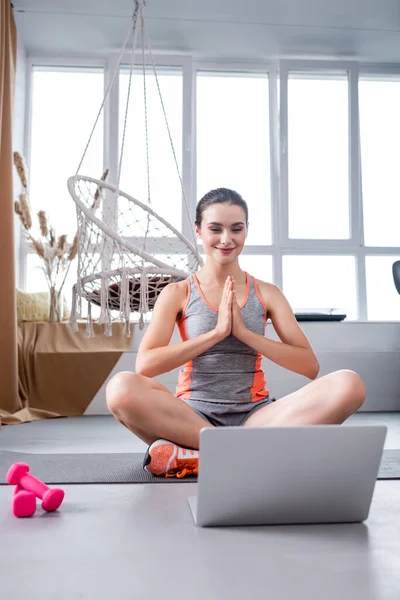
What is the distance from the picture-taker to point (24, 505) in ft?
4.14

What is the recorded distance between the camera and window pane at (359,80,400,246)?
444 cm

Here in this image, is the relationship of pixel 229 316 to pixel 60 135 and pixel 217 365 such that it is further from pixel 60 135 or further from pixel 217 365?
pixel 60 135

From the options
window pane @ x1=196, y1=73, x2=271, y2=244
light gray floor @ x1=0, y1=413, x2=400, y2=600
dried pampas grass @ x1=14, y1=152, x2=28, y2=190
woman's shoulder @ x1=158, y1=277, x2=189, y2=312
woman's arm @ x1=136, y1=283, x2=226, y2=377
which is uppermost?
window pane @ x1=196, y1=73, x2=271, y2=244

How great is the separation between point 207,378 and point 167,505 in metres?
0.47

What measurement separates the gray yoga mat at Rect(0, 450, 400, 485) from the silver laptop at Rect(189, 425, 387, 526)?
51cm

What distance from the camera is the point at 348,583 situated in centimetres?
88

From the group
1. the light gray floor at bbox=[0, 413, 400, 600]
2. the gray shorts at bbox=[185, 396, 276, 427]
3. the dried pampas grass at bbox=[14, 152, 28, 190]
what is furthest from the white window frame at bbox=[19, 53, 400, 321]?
the light gray floor at bbox=[0, 413, 400, 600]

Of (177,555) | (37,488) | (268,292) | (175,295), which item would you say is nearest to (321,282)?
(268,292)

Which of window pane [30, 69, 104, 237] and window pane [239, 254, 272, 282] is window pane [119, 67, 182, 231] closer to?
window pane [30, 69, 104, 237]

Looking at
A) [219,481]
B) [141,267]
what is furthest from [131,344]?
[219,481]

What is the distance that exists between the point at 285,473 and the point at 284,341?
72 centimetres

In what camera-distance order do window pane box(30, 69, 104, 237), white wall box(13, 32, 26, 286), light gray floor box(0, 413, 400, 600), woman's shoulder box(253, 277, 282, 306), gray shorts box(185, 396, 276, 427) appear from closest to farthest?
light gray floor box(0, 413, 400, 600) → gray shorts box(185, 396, 276, 427) → woman's shoulder box(253, 277, 282, 306) → white wall box(13, 32, 26, 286) → window pane box(30, 69, 104, 237)

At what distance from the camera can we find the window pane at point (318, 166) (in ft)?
14.4

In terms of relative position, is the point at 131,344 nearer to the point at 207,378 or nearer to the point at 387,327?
the point at 387,327
